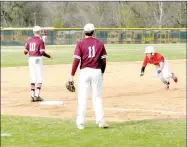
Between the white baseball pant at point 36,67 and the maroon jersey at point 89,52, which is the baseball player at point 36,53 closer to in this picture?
the white baseball pant at point 36,67

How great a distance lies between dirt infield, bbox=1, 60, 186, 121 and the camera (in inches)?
490

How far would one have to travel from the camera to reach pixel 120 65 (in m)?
28.3

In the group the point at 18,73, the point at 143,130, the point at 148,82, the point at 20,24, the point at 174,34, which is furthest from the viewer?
the point at 20,24

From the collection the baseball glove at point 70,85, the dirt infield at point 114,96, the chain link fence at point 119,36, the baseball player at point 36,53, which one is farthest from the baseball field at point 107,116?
the chain link fence at point 119,36

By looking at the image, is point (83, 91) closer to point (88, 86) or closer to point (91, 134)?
point (88, 86)

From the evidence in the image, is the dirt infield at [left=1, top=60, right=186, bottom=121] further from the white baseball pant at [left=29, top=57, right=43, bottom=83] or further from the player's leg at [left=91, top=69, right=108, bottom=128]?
the player's leg at [left=91, top=69, right=108, bottom=128]

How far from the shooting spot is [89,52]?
962 centimetres

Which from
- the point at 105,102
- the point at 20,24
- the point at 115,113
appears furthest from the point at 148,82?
the point at 20,24

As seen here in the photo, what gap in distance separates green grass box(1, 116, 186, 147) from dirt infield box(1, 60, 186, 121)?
1335 mm

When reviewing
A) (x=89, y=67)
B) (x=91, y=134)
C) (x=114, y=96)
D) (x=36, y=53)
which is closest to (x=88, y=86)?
(x=89, y=67)

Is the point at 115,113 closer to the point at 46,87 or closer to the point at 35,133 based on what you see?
the point at 35,133

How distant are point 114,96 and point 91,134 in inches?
277

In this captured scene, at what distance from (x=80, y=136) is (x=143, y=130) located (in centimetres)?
126

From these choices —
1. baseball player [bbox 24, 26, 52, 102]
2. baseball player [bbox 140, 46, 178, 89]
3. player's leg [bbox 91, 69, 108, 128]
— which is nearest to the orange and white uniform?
baseball player [bbox 140, 46, 178, 89]
